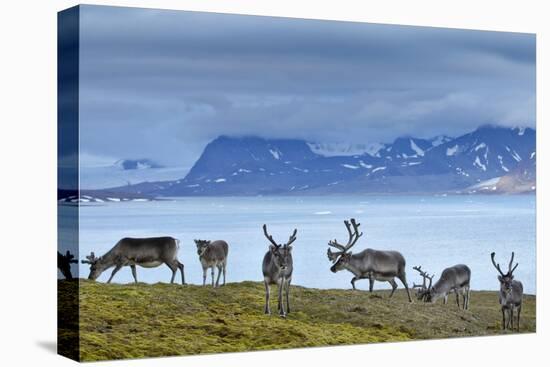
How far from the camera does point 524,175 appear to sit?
19.4m

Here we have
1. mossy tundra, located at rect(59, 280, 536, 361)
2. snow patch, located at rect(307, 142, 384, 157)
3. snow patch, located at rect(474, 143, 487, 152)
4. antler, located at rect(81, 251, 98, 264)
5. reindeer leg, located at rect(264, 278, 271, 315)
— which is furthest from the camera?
snow patch, located at rect(474, 143, 487, 152)

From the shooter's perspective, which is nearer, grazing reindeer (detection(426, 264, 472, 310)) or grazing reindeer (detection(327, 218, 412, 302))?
grazing reindeer (detection(327, 218, 412, 302))

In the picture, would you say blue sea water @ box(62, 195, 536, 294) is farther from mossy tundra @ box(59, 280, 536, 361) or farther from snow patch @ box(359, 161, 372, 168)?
snow patch @ box(359, 161, 372, 168)

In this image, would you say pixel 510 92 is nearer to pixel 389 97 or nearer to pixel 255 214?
pixel 389 97

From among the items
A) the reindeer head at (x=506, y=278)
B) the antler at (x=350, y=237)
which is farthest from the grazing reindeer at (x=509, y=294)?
the antler at (x=350, y=237)

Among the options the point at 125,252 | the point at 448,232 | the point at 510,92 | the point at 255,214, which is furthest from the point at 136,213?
the point at 510,92

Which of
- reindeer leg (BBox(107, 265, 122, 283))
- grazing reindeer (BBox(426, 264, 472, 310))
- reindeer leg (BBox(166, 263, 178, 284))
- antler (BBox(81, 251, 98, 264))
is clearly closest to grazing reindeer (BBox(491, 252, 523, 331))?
grazing reindeer (BBox(426, 264, 472, 310))

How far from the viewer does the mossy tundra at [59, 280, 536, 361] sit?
52.3 ft

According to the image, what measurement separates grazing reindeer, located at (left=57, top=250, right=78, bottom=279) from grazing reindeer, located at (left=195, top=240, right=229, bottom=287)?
1.88 meters

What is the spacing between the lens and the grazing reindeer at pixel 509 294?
18.7 metres

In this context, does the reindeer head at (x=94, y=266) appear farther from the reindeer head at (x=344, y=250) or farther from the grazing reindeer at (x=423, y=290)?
the grazing reindeer at (x=423, y=290)

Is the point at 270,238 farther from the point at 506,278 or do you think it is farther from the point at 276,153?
the point at 506,278

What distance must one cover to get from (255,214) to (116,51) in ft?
10.1

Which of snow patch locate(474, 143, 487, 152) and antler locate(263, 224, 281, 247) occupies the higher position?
snow patch locate(474, 143, 487, 152)
